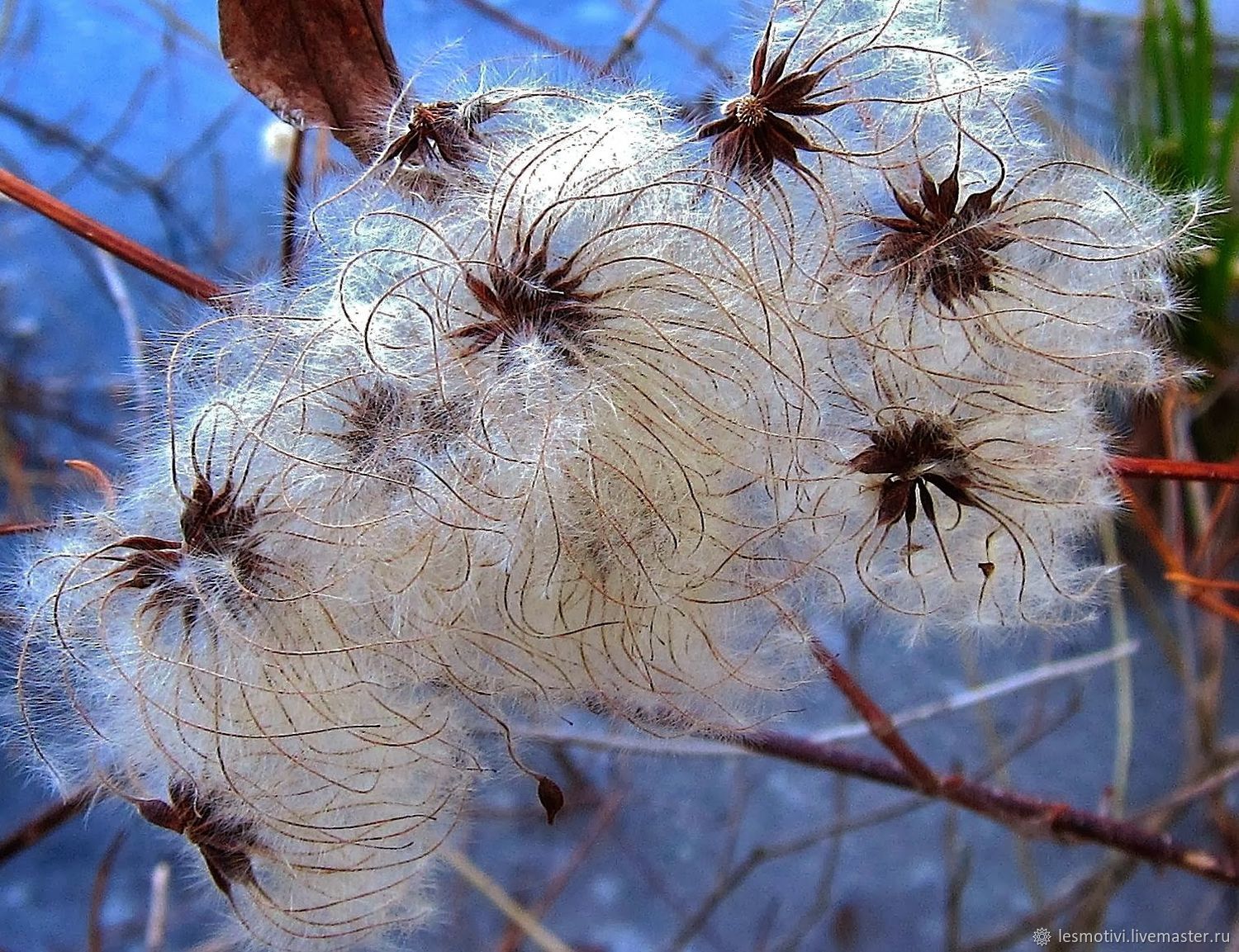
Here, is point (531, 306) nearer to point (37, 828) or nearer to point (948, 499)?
point (948, 499)

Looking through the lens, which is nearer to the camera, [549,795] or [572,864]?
[549,795]

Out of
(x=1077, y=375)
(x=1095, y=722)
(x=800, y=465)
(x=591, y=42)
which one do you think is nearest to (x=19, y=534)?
(x=800, y=465)

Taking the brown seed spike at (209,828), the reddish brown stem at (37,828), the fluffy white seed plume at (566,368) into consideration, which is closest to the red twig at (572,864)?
the reddish brown stem at (37,828)

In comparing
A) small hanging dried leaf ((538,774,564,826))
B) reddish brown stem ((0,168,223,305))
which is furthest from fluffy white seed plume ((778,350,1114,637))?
reddish brown stem ((0,168,223,305))

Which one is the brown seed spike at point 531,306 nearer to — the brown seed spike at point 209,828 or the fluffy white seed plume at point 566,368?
the fluffy white seed plume at point 566,368

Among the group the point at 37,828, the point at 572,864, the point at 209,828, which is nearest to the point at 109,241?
the point at 209,828
